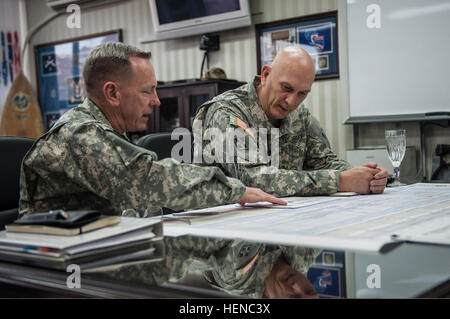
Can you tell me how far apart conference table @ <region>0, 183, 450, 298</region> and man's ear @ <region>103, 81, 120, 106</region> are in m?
0.33

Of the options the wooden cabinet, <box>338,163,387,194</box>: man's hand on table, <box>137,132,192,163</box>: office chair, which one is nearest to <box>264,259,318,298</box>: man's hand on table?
<box>338,163,387,194</box>: man's hand on table

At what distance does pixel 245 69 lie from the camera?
4273 millimetres

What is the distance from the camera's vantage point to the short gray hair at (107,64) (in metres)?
1.23

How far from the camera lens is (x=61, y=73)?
543 cm

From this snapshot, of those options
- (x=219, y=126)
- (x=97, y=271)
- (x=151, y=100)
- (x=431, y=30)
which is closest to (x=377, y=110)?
(x=431, y=30)

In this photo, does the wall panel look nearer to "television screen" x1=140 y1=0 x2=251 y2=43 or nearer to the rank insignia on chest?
"television screen" x1=140 y1=0 x2=251 y2=43

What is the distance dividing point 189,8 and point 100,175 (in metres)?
3.60

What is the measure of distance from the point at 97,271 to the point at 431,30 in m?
3.20

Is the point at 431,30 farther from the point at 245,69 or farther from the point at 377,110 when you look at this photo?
the point at 245,69

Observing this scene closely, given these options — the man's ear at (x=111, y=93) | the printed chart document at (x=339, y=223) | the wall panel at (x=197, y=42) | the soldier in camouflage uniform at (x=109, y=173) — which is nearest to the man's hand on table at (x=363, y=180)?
the printed chart document at (x=339, y=223)

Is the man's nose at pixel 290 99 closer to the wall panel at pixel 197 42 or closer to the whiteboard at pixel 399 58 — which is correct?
the whiteboard at pixel 399 58

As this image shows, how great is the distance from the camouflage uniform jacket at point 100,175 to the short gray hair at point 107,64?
0.16 meters

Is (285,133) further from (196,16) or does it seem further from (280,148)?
(196,16)

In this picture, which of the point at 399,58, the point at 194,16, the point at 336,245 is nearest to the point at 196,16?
the point at 194,16
